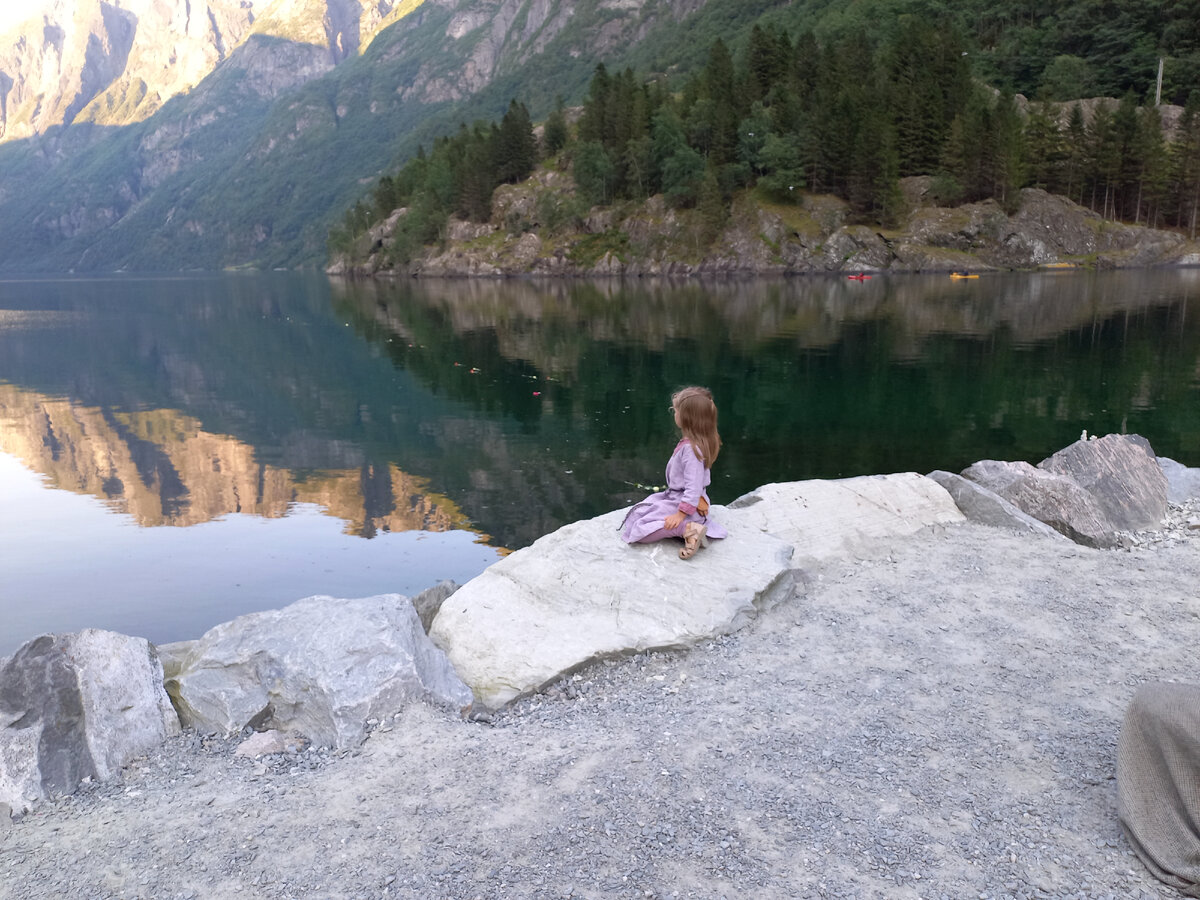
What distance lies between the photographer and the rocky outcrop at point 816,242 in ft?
333

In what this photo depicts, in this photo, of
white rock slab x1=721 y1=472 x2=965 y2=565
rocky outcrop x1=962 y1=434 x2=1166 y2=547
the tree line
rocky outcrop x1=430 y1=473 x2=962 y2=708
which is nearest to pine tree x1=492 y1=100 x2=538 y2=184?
the tree line

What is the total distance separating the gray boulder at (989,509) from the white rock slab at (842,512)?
16 cm

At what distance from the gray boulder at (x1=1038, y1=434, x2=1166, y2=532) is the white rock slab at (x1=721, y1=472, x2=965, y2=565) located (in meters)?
2.65

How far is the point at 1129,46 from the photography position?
131000 mm

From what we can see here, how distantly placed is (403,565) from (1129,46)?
159 meters

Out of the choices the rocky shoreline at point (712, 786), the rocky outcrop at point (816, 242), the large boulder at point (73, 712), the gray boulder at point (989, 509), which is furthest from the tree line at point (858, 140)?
the large boulder at point (73, 712)

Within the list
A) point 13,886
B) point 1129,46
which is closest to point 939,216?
point 1129,46

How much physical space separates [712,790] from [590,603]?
3.31m

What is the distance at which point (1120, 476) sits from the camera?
13.8 meters

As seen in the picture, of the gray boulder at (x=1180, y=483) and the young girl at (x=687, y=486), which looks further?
the gray boulder at (x=1180, y=483)

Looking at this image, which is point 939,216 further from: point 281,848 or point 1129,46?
point 281,848

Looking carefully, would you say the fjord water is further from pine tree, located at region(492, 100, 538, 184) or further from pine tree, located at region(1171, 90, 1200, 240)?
pine tree, located at region(492, 100, 538, 184)

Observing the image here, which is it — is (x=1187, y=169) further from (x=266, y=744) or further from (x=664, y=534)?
(x=266, y=744)

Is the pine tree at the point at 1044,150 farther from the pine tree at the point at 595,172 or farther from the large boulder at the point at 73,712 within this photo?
the large boulder at the point at 73,712
